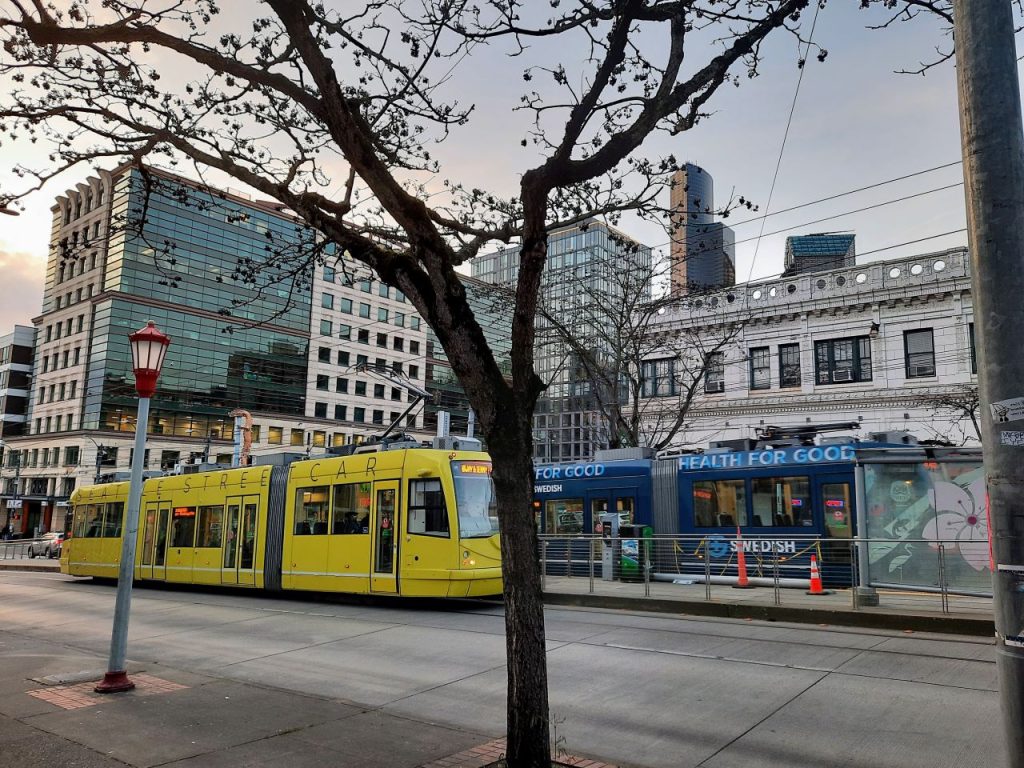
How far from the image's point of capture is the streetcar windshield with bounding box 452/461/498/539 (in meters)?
14.9

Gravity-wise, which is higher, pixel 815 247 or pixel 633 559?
pixel 815 247

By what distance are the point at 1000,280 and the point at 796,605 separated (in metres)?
11.3

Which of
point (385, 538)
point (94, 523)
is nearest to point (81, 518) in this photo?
point (94, 523)

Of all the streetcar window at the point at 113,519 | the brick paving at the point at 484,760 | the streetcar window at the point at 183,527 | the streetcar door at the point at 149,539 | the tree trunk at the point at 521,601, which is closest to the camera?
the tree trunk at the point at 521,601

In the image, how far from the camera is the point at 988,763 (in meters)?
5.76

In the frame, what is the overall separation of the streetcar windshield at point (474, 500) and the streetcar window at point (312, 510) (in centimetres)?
372

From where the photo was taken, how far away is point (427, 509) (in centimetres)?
1501

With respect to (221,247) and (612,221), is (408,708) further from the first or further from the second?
(221,247)

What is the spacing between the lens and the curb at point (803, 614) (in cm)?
1169

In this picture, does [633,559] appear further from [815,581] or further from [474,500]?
[474,500]

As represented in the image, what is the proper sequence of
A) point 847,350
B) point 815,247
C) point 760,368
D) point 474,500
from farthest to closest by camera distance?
point 815,247
point 760,368
point 847,350
point 474,500

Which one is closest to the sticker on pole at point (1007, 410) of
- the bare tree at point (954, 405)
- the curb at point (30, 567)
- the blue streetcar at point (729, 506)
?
the blue streetcar at point (729, 506)

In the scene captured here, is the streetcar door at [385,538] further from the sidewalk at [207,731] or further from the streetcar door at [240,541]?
the sidewalk at [207,731]

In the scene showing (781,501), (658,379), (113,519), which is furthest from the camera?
(658,379)
